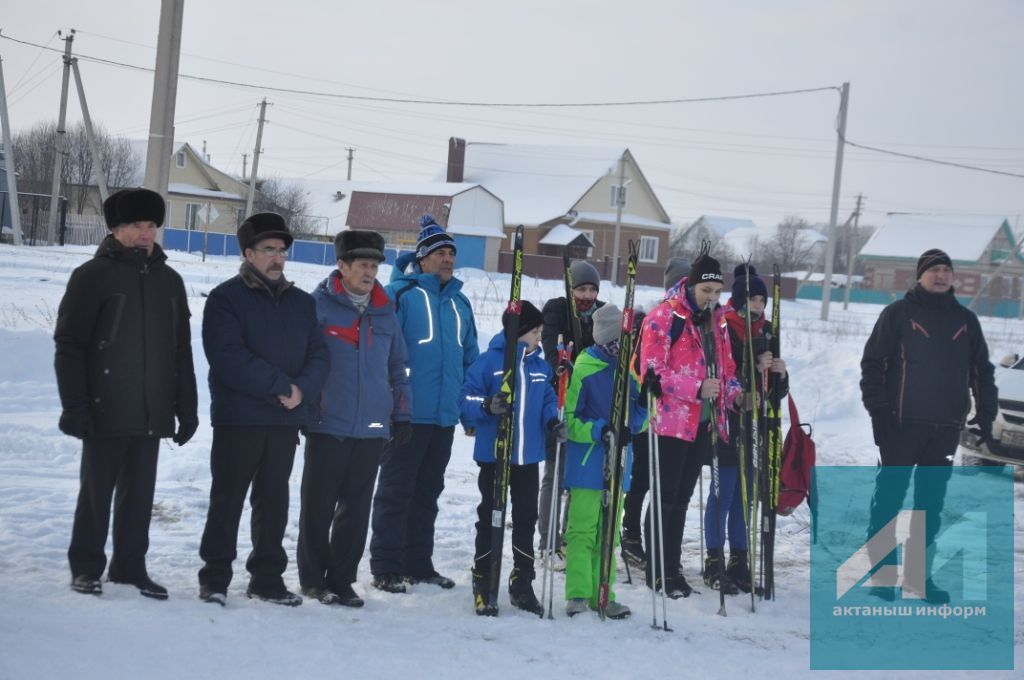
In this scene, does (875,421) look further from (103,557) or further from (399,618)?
(103,557)

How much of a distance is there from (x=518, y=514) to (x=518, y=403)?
628mm

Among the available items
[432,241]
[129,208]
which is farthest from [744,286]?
[129,208]

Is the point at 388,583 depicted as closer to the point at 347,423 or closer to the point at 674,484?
the point at 347,423

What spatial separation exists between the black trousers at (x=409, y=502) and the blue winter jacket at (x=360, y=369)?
14.4 inches

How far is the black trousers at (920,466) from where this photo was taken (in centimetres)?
605

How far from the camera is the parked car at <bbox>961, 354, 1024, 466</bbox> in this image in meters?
9.77

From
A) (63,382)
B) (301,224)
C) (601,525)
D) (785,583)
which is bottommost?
(785,583)

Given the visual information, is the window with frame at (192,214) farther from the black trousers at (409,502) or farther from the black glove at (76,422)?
the black glove at (76,422)

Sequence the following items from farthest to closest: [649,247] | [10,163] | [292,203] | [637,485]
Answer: [292,203] → [649,247] → [10,163] → [637,485]

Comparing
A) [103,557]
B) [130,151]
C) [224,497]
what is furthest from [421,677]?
[130,151]

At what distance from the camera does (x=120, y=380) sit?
4.51m

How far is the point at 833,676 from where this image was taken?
14.8 feet

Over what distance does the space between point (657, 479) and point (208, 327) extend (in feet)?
8.70
